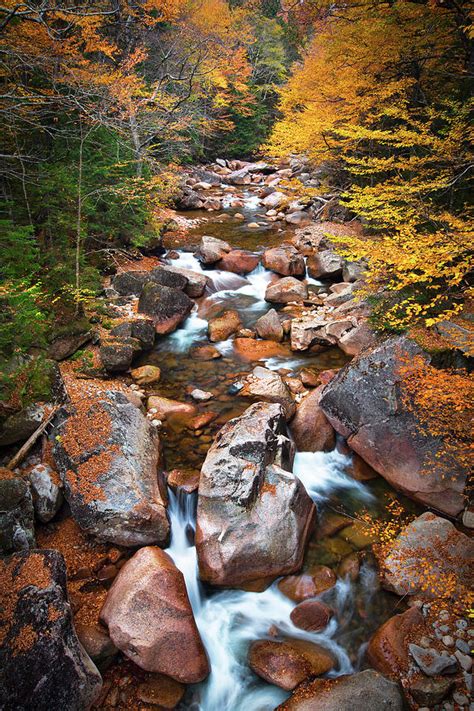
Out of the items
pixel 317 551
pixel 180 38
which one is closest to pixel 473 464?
pixel 317 551

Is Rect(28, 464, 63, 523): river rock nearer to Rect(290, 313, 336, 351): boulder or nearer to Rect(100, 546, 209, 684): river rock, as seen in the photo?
Rect(100, 546, 209, 684): river rock

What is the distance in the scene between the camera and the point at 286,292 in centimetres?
1046

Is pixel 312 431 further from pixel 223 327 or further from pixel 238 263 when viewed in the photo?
pixel 238 263

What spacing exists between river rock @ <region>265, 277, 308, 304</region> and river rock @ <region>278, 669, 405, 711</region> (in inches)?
330

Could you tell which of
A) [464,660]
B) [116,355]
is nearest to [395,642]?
[464,660]

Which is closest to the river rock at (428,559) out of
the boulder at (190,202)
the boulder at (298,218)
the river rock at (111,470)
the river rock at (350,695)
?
the river rock at (350,695)

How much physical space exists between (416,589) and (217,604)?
2311mm

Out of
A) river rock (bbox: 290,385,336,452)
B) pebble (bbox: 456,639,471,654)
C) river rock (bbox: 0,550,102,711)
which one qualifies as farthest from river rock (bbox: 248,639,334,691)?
river rock (bbox: 290,385,336,452)

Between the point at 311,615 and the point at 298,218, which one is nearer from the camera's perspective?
the point at 311,615

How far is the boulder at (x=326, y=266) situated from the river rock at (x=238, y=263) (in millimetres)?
1906

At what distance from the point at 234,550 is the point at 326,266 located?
29.8 ft

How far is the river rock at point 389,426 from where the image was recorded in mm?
4988

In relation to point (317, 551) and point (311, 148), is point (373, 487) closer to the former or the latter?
point (317, 551)

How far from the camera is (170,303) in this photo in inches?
367
